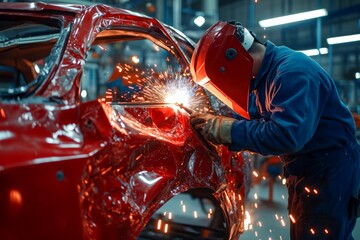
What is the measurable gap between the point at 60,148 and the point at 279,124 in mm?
1099

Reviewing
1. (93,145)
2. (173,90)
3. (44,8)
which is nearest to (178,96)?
(173,90)

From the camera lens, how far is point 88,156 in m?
1.41

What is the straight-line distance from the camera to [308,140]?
2.04 m

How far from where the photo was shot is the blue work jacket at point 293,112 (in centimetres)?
194

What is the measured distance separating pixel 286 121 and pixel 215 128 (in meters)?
0.38

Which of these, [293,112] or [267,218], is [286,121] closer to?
[293,112]

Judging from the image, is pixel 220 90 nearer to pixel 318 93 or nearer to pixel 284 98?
pixel 284 98

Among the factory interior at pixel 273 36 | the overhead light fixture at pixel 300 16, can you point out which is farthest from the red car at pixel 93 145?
the overhead light fixture at pixel 300 16

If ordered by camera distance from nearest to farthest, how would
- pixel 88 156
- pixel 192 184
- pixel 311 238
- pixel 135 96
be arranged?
pixel 88 156
pixel 192 184
pixel 311 238
pixel 135 96

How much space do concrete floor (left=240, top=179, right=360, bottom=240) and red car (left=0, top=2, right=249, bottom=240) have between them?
1098mm

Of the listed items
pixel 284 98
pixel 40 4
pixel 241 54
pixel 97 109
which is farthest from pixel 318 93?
pixel 40 4

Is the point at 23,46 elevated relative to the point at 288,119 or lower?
elevated

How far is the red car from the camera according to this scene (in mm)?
1268

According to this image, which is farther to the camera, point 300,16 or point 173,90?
point 300,16
